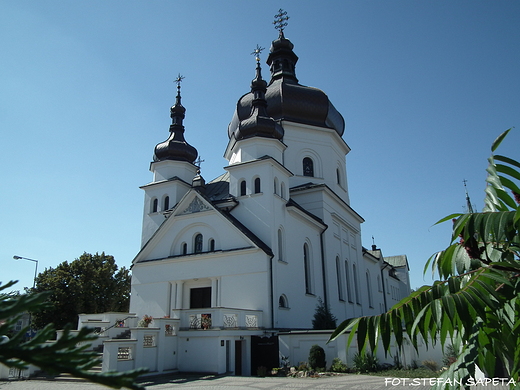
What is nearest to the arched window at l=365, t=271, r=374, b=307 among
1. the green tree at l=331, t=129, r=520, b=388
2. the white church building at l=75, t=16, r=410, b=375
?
→ the white church building at l=75, t=16, r=410, b=375

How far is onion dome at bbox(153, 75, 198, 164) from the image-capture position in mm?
29125

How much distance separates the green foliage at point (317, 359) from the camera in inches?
712

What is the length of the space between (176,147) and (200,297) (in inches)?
424

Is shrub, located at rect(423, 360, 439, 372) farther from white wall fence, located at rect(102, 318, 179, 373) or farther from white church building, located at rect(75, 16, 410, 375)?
white wall fence, located at rect(102, 318, 179, 373)

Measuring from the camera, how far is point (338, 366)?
17875mm

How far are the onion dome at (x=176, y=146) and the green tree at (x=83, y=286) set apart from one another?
11.2 meters

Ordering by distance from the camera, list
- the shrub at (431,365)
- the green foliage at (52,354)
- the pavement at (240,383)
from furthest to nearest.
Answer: the shrub at (431,365) < the pavement at (240,383) < the green foliage at (52,354)

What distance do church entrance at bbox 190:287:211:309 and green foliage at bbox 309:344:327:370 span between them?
7.38 m

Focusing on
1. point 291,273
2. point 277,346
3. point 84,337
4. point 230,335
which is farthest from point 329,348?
point 84,337

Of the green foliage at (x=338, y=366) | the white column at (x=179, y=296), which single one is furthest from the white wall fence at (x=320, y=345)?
the white column at (x=179, y=296)

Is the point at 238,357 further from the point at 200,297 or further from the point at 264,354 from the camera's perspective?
the point at 200,297

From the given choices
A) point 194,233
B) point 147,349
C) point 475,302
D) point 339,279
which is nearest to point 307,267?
point 339,279

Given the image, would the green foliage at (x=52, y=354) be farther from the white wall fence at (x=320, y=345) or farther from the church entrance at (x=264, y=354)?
the church entrance at (x=264, y=354)

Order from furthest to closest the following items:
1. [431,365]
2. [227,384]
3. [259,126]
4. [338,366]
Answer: [259,126] → [431,365] → [338,366] → [227,384]
